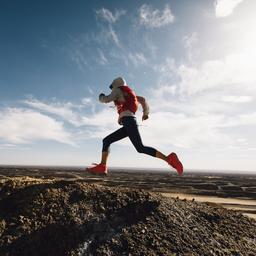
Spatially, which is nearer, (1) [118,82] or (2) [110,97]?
(2) [110,97]

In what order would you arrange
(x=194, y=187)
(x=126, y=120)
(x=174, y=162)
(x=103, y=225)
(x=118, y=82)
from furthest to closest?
(x=194, y=187) < (x=174, y=162) < (x=118, y=82) < (x=126, y=120) < (x=103, y=225)

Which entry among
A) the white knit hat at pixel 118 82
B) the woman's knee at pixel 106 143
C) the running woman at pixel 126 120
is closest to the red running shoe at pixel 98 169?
the running woman at pixel 126 120

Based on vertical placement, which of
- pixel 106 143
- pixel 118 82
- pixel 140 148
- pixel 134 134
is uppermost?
pixel 118 82

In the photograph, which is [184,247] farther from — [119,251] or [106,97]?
[106,97]

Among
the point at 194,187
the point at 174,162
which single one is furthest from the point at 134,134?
the point at 194,187

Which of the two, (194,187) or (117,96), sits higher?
(194,187)

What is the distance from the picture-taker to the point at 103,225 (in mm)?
4770

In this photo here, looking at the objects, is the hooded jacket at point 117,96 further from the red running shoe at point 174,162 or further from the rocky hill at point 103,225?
the rocky hill at point 103,225

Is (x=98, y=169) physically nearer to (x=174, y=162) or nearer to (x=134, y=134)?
(x=134, y=134)

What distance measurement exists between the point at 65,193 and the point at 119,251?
1.49 meters

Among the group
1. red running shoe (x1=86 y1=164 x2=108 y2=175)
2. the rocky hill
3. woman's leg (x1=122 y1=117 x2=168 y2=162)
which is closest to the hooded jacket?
woman's leg (x1=122 y1=117 x2=168 y2=162)

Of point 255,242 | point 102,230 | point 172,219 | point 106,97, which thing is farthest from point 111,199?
point 255,242

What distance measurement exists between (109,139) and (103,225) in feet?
6.22

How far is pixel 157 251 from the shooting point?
4.52 metres
